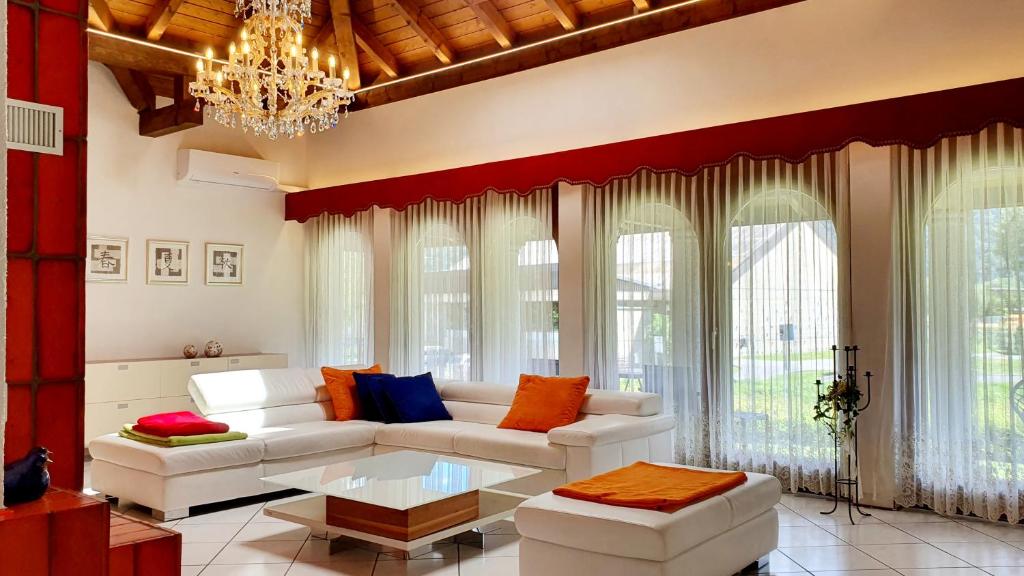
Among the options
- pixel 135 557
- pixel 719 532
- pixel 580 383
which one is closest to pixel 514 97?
pixel 580 383

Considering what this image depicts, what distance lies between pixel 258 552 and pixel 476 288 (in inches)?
137

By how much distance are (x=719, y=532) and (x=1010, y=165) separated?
2.84 meters

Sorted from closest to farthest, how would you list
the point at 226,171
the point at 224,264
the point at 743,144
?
the point at 743,144, the point at 226,171, the point at 224,264

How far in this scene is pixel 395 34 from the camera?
7.72 meters

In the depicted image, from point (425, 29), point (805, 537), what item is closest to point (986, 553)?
point (805, 537)

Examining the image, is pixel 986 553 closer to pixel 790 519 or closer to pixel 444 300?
pixel 790 519

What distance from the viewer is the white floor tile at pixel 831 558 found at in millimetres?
3920

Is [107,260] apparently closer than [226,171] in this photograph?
Yes

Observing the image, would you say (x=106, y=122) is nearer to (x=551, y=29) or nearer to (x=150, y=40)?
(x=150, y=40)

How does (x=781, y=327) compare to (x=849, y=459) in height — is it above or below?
above

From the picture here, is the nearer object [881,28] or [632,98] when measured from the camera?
[881,28]

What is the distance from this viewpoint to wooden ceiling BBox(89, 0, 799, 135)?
21.2 feet

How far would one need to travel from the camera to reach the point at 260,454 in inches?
208

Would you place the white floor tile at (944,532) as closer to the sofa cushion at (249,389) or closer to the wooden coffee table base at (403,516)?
the wooden coffee table base at (403,516)
